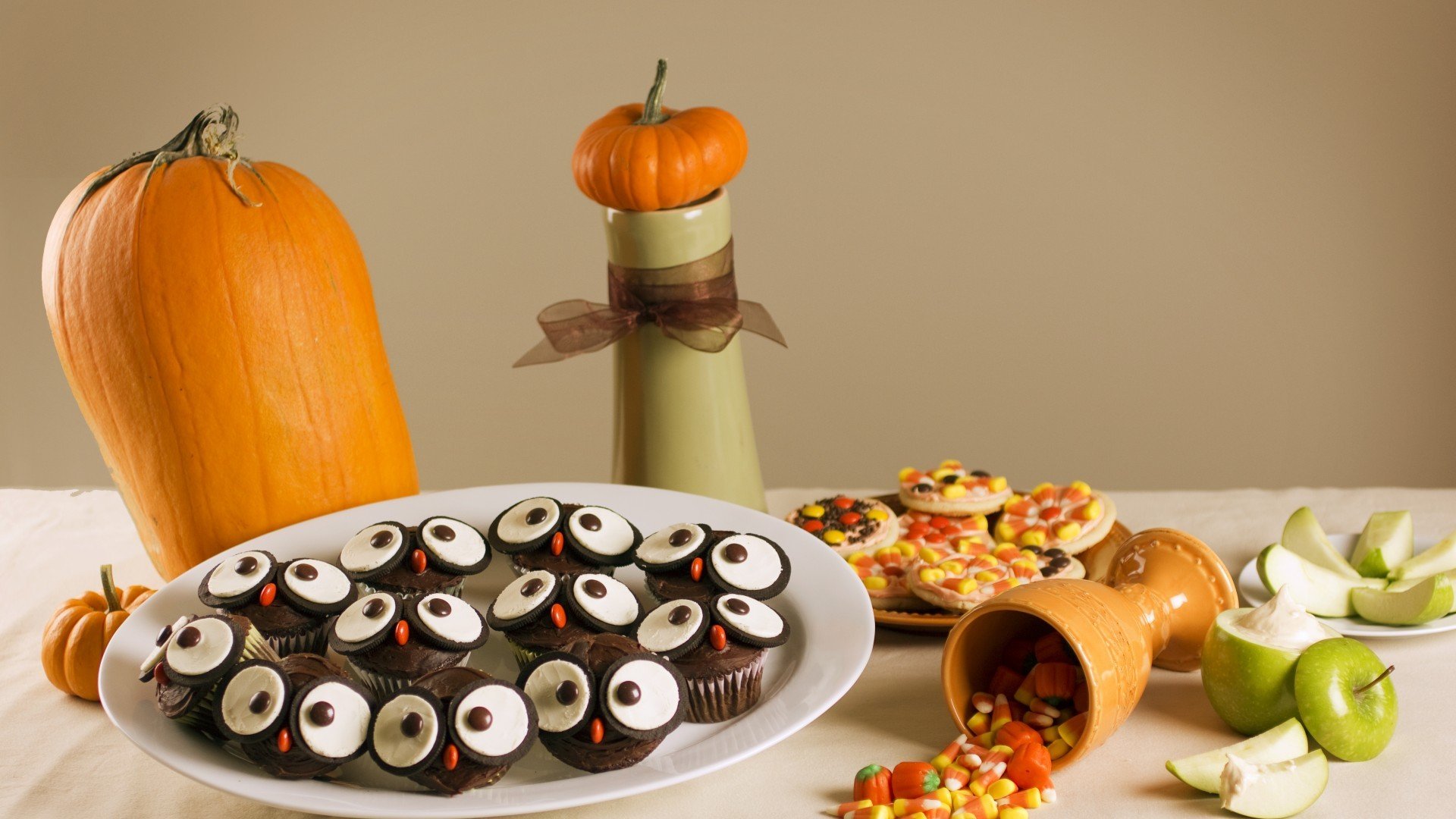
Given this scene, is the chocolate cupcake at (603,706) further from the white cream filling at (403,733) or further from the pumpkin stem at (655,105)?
the pumpkin stem at (655,105)

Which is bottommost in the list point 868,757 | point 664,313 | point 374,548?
point 868,757

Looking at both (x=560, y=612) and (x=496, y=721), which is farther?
(x=560, y=612)

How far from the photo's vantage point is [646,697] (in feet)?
4.49

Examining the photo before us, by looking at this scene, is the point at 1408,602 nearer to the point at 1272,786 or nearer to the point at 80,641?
the point at 1272,786

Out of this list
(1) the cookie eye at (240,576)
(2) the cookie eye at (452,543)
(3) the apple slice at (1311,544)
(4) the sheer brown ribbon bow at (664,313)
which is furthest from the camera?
(4) the sheer brown ribbon bow at (664,313)

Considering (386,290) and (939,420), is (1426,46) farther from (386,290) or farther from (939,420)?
(386,290)

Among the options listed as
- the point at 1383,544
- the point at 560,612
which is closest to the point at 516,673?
the point at 560,612

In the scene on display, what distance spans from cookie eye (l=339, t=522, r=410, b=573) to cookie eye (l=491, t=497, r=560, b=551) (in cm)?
14

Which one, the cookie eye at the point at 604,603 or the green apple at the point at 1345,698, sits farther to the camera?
the cookie eye at the point at 604,603

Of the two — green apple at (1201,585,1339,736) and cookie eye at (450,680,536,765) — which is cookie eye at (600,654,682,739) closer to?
cookie eye at (450,680,536,765)

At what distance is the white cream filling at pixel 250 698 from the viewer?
1.33 m

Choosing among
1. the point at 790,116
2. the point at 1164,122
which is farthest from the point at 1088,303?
the point at 790,116

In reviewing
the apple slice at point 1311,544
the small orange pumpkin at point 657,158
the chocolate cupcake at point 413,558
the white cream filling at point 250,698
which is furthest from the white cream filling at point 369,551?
the apple slice at point 1311,544

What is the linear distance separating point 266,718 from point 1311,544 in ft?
4.97
